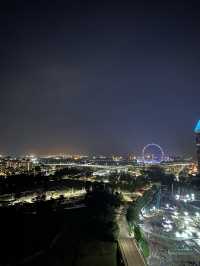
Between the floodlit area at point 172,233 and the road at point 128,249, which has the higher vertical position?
the road at point 128,249

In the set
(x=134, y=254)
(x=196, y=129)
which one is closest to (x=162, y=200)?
(x=134, y=254)

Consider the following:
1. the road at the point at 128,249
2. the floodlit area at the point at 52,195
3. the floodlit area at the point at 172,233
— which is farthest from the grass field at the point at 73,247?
the floodlit area at the point at 52,195

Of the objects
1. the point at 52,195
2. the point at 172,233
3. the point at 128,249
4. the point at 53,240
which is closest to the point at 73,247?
the point at 53,240

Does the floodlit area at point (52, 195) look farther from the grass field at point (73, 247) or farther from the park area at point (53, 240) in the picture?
the grass field at point (73, 247)

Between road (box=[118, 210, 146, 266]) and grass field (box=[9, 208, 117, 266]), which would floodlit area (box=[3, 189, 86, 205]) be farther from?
road (box=[118, 210, 146, 266])

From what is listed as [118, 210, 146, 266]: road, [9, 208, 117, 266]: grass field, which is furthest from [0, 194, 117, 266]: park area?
[118, 210, 146, 266]: road

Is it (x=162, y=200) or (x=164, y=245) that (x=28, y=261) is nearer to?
(x=164, y=245)

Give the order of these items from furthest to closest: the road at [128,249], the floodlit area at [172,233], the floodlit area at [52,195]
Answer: the floodlit area at [52,195]
the floodlit area at [172,233]
the road at [128,249]
